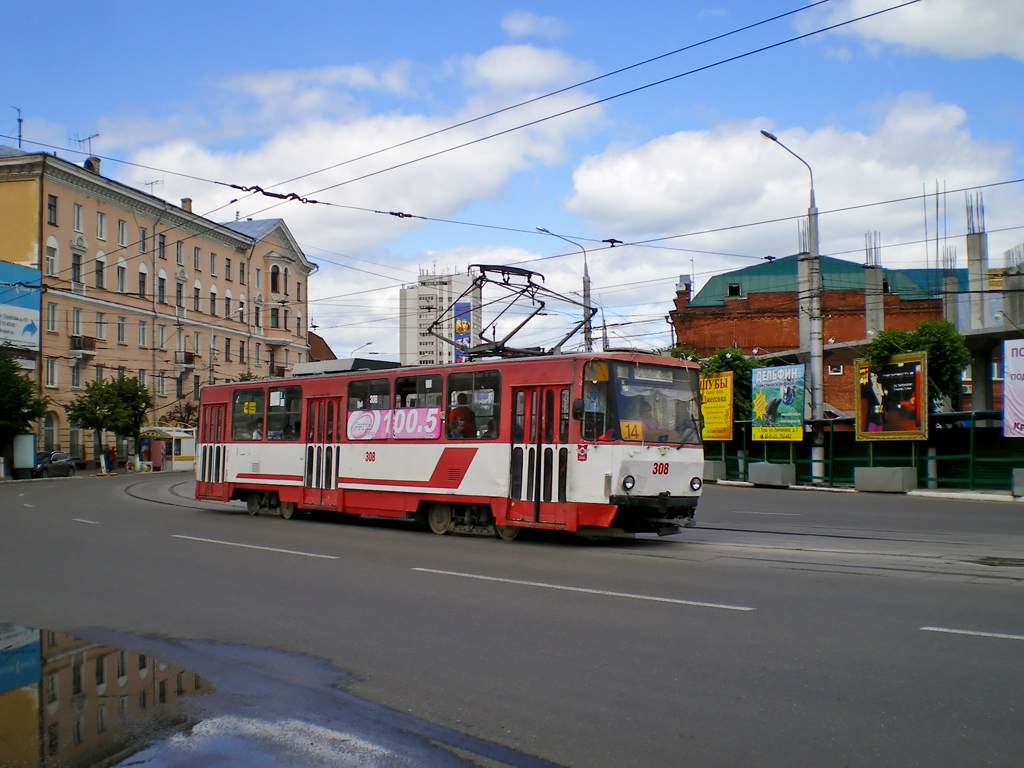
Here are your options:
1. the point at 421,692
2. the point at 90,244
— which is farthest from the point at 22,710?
the point at 90,244

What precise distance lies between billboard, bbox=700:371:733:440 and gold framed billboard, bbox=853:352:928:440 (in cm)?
577

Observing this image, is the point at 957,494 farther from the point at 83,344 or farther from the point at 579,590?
the point at 83,344

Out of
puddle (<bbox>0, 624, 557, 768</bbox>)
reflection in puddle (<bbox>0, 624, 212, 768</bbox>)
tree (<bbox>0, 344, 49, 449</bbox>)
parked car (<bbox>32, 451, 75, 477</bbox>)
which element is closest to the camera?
puddle (<bbox>0, 624, 557, 768</bbox>)

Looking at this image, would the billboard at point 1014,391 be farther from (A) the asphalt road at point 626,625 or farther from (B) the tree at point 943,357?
(A) the asphalt road at point 626,625

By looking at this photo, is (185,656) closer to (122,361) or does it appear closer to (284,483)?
(284,483)

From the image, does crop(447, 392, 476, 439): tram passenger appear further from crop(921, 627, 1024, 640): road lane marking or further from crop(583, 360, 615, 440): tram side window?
crop(921, 627, 1024, 640): road lane marking

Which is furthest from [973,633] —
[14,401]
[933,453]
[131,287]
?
[131,287]

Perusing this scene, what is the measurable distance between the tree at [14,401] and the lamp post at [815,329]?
123ft

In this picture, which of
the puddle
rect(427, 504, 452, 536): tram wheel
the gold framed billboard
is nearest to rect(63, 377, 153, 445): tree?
the gold framed billboard

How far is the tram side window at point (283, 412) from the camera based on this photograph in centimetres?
2053

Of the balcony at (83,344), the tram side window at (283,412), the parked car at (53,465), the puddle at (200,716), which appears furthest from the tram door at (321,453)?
the balcony at (83,344)

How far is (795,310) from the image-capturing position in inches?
2413

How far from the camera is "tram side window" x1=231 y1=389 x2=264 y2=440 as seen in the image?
71.1 feet

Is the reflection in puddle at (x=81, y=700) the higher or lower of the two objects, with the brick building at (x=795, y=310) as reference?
lower
